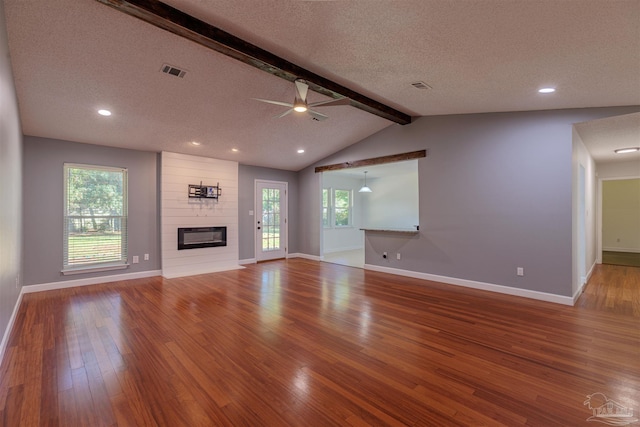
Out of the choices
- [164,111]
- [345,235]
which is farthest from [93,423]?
[345,235]

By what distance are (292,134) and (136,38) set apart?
3.18 meters

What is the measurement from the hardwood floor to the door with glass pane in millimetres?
3427

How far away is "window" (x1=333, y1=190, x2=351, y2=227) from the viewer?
380 inches

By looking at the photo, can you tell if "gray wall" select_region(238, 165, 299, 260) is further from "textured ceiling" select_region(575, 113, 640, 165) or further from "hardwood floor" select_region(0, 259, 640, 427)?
"textured ceiling" select_region(575, 113, 640, 165)

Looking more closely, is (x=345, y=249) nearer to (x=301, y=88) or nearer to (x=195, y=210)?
(x=195, y=210)

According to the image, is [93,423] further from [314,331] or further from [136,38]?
[136,38]

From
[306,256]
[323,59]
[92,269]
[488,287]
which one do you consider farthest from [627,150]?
[92,269]

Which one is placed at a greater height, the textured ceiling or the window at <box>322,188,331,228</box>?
the textured ceiling

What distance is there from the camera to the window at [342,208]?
9.66 metres

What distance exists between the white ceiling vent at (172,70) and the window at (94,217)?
3.07 meters

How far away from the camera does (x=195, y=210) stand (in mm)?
6367

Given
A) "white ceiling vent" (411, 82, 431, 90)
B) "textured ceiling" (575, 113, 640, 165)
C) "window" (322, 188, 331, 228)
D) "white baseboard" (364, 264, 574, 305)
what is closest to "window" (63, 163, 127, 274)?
"white baseboard" (364, 264, 574, 305)

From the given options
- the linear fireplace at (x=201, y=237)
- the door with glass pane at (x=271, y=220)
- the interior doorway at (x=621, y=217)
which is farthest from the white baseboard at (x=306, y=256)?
the interior doorway at (x=621, y=217)

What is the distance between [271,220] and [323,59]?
5.17 meters
